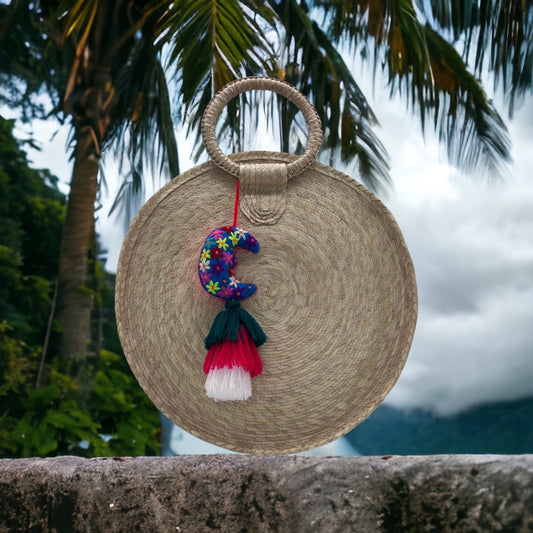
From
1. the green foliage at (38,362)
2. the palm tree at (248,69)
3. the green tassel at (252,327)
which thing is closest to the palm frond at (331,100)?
the palm tree at (248,69)

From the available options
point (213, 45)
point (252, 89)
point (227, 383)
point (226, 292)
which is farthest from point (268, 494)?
point (213, 45)

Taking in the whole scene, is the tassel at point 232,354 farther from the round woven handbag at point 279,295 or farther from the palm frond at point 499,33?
the palm frond at point 499,33

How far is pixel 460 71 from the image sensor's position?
88.1 inches

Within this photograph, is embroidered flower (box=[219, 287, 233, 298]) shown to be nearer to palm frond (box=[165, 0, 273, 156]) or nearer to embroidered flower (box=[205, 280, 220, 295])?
embroidered flower (box=[205, 280, 220, 295])

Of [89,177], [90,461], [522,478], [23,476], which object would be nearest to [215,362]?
[90,461]

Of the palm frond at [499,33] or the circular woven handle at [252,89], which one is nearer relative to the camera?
the circular woven handle at [252,89]

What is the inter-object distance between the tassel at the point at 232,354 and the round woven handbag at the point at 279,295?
0.13 ft

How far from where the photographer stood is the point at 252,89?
3.42 ft

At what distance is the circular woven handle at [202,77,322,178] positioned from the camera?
1.02 metres

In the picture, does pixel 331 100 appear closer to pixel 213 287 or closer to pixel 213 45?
pixel 213 45

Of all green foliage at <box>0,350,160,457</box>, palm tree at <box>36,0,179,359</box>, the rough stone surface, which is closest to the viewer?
the rough stone surface

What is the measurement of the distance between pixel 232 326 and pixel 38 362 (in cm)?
167

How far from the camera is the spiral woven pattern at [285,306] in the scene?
0.99 meters

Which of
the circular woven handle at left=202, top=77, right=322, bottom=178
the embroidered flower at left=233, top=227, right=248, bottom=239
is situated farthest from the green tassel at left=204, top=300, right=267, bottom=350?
the circular woven handle at left=202, top=77, right=322, bottom=178
